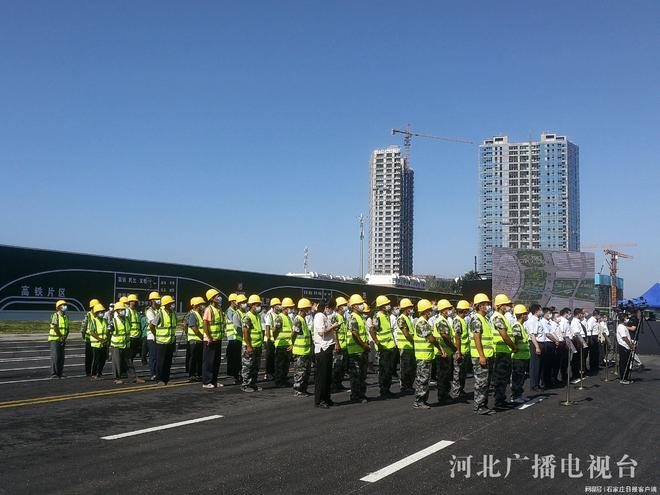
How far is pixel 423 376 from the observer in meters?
10.9

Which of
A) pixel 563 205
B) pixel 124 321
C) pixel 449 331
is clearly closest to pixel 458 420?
pixel 449 331

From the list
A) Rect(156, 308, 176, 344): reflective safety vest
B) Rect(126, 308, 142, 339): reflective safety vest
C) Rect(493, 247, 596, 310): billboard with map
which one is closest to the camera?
Rect(156, 308, 176, 344): reflective safety vest

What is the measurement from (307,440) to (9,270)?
73.5 feet

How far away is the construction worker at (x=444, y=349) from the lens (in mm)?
11516

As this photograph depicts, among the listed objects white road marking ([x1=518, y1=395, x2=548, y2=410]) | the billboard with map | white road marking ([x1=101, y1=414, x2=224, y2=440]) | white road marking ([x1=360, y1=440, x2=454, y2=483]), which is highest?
the billboard with map

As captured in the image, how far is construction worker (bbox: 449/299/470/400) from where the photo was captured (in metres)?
11.3

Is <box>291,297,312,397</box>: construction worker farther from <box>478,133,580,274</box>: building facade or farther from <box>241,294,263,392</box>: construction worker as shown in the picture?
<box>478,133,580,274</box>: building facade

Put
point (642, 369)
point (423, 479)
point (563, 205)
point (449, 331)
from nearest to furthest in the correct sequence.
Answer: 1. point (423, 479)
2. point (449, 331)
3. point (642, 369)
4. point (563, 205)

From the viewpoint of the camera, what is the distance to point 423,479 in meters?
6.24

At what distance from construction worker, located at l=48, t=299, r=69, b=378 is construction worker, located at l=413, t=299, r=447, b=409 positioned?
929cm

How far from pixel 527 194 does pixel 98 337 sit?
498 ft

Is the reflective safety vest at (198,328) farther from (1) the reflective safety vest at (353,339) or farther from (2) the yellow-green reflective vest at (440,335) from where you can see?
(2) the yellow-green reflective vest at (440,335)

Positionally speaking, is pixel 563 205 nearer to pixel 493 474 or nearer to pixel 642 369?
Result: pixel 642 369

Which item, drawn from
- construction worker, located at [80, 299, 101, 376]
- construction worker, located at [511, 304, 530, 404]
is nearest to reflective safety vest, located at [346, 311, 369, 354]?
construction worker, located at [511, 304, 530, 404]
